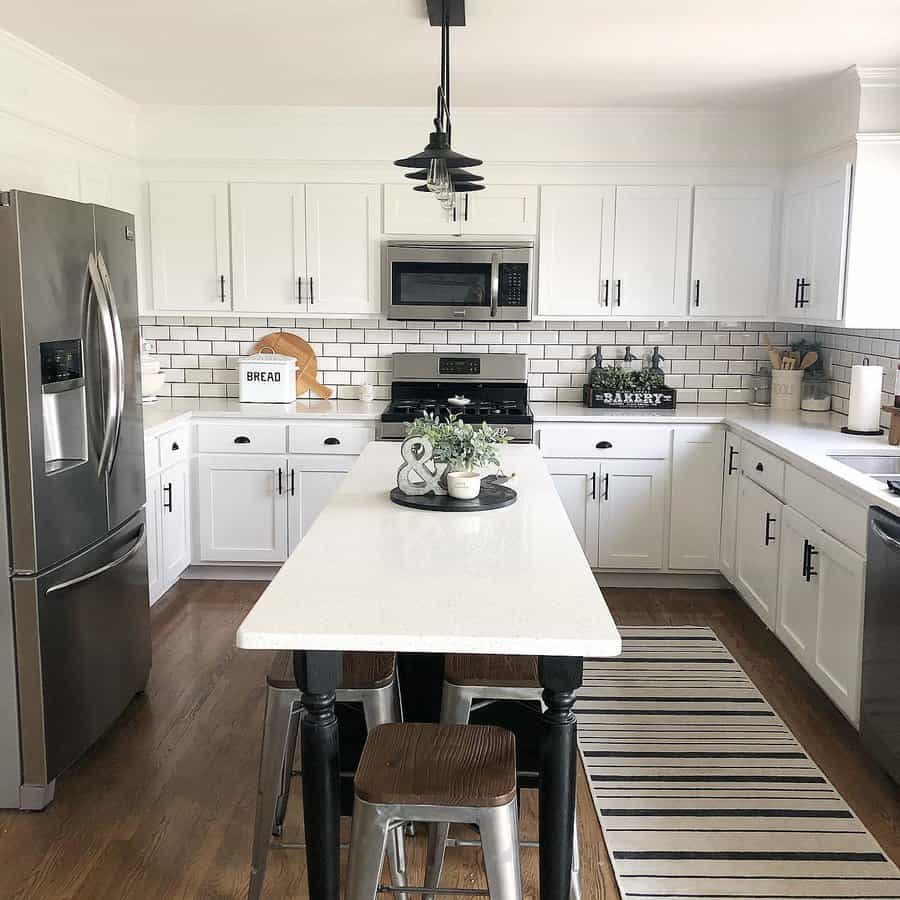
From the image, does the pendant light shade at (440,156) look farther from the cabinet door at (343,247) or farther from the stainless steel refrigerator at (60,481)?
the cabinet door at (343,247)

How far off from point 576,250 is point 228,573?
245 cm

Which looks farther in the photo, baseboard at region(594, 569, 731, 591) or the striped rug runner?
baseboard at region(594, 569, 731, 591)

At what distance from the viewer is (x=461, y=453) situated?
10.1 feet

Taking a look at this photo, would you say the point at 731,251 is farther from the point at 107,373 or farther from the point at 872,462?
the point at 107,373

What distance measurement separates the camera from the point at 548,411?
17.1 ft

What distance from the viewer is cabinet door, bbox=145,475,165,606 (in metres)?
4.49

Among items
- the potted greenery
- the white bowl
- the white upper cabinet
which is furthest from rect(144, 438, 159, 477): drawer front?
the white upper cabinet

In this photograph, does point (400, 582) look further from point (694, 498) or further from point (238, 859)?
point (694, 498)

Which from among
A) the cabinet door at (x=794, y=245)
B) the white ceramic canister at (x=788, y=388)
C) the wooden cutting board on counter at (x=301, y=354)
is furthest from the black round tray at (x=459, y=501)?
the white ceramic canister at (x=788, y=388)

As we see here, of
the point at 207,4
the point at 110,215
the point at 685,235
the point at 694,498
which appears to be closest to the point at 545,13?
the point at 207,4

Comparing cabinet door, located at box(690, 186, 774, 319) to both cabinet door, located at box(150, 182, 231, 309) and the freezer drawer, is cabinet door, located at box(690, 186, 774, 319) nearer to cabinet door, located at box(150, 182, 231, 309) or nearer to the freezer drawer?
cabinet door, located at box(150, 182, 231, 309)

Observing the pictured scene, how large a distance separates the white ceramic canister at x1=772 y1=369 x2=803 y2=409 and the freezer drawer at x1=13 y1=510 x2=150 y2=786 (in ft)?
11.0

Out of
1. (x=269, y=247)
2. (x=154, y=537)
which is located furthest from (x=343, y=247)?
(x=154, y=537)

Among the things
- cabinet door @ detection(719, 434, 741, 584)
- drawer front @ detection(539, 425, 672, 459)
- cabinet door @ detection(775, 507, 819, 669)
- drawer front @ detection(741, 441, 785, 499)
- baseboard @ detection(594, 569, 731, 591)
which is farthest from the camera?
baseboard @ detection(594, 569, 731, 591)
